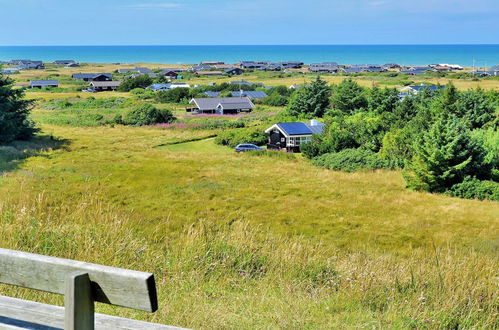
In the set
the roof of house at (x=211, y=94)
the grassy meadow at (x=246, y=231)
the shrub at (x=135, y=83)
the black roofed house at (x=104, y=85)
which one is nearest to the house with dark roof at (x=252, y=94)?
the roof of house at (x=211, y=94)

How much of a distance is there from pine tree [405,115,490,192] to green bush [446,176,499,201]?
20.6 inches

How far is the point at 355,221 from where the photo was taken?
23.0 m

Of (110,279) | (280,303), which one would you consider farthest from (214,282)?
(110,279)

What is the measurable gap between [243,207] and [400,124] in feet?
79.6

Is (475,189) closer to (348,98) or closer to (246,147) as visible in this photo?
(246,147)

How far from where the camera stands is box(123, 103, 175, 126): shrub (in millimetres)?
62219

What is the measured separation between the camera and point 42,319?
270 centimetres

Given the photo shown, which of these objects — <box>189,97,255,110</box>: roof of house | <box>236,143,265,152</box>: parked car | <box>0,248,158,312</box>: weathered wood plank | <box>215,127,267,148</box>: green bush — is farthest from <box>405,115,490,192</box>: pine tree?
<box>189,97,255,110</box>: roof of house

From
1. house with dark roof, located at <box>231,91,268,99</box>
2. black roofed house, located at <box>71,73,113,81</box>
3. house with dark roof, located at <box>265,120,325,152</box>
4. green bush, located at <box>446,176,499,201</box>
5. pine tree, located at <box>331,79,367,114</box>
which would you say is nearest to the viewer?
green bush, located at <box>446,176,499,201</box>

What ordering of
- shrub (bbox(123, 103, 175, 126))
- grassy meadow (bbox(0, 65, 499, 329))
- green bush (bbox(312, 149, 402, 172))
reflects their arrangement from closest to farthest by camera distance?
grassy meadow (bbox(0, 65, 499, 329)), green bush (bbox(312, 149, 402, 172)), shrub (bbox(123, 103, 175, 126))

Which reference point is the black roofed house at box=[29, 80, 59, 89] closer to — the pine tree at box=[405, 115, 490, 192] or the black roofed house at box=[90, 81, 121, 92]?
the black roofed house at box=[90, 81, 121, 92]

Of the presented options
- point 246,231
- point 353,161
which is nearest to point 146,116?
point 353,161

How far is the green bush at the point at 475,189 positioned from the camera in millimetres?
29094

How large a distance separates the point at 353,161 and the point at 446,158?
9.87 m
